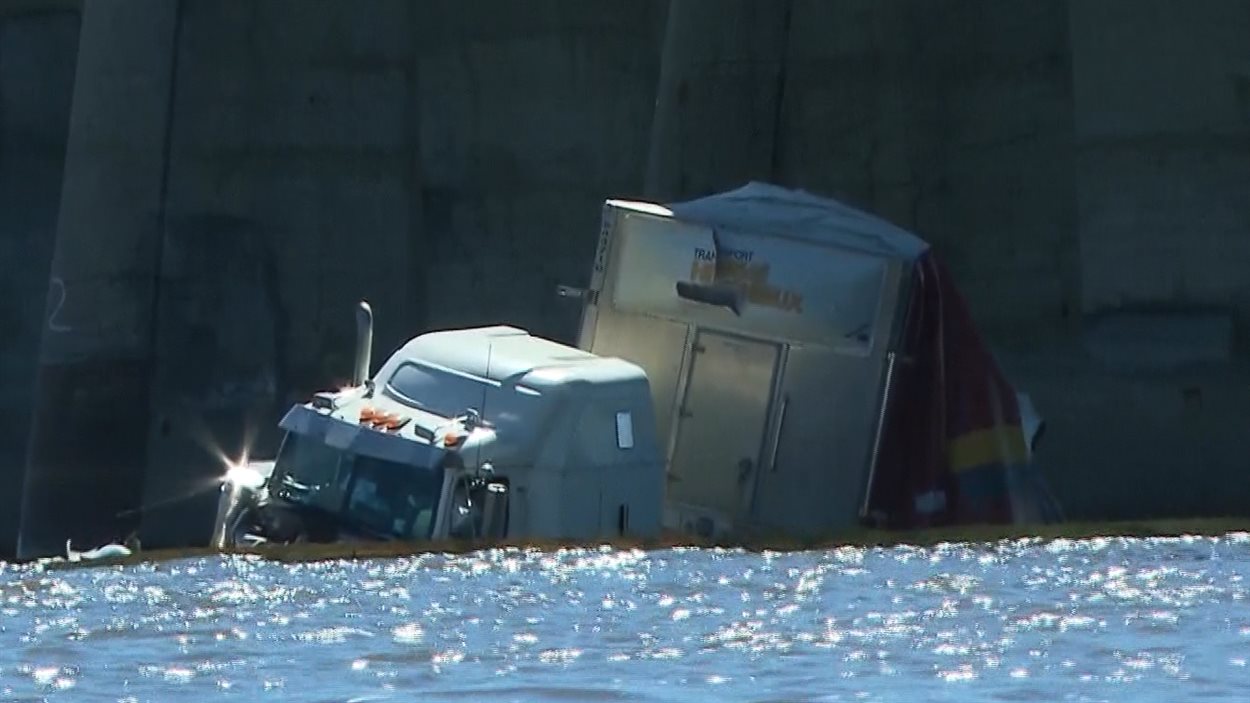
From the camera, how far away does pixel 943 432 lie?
17.4 m

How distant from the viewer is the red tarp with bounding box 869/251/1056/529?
17266 millimetres

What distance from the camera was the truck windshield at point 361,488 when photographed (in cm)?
1530

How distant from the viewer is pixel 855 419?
17.3 metres

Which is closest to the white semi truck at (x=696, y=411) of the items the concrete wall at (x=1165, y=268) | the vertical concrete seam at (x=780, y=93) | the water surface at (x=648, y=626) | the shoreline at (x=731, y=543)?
the shoreline at (x=731, y=543)

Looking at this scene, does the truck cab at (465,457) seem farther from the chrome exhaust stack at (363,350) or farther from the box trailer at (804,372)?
the box trailer at (804,372)

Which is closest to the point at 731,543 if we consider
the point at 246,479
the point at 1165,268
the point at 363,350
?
the point at 246,479

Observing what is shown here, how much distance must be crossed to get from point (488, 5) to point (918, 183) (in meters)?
5.55

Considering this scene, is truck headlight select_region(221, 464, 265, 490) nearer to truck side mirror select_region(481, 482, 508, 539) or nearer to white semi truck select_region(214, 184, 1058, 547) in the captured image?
white semi truck select_region(214, 184, 1058, 547)

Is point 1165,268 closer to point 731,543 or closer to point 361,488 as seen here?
point 361,488

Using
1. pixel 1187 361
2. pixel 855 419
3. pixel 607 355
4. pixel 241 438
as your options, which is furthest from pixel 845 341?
pixel 241 438

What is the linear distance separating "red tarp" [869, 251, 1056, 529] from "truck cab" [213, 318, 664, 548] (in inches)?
65.0

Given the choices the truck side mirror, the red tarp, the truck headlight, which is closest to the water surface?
the truck side mirror

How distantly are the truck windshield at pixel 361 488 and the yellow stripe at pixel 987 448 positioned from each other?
3922 millimetres

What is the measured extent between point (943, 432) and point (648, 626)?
836 cm
